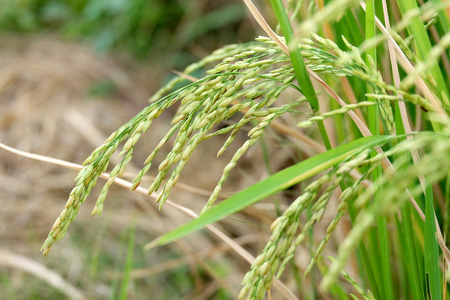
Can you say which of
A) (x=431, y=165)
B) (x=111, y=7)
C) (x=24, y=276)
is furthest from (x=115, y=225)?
(x=431, y=165)

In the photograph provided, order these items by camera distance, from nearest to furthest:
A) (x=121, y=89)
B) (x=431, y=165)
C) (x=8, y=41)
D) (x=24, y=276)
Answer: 1. (x=431, y=165)
2. (x=24, y=276)
3. (x=121, y=89)
4. (x=8, y=41)

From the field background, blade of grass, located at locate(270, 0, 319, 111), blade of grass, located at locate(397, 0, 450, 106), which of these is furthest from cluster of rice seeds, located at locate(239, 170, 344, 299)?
the field background

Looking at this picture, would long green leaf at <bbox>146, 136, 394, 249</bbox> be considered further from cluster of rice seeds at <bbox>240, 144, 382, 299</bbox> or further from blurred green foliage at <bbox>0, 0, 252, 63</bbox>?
blurred green foliage at <bbox>0, 0, 252, 63</bbox>

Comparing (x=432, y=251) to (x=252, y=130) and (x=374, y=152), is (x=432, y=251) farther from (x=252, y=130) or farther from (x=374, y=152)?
(x=252, y=130)

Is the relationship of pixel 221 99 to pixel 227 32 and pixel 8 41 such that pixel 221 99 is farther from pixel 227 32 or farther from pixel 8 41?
pixel 8 41

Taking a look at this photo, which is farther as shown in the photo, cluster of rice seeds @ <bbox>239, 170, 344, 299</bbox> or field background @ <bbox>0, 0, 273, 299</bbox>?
field background @ <bbox>0, 0, 273, 299</bbox>

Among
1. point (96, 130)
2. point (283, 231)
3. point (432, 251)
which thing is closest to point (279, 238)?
point (283, 231)
